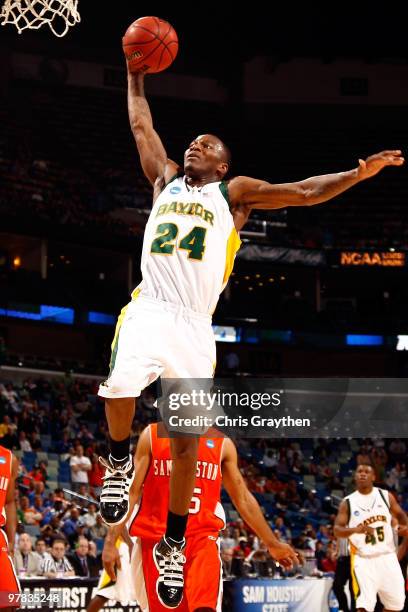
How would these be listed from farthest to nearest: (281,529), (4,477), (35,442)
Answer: (35,442) < (281,529) < (4,477)

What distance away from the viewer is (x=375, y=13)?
28.2 metres

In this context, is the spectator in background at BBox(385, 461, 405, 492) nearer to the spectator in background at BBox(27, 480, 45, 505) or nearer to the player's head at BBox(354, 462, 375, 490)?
the spectator in background at BBox(27, 480, 45, 505)

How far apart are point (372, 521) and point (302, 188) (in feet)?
20.7

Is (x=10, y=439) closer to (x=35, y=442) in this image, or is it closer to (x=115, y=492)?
(x=35, y=442)

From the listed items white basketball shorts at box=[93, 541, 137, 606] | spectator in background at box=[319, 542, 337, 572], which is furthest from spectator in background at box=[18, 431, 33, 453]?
white basketball shorts at box=[93, 541, 137, 606]

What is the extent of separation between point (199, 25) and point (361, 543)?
21576 mm

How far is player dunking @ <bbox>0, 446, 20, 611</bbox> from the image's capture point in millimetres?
7539

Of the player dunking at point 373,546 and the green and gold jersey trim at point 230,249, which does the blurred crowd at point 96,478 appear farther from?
the green and gold jersey trim at point 230,249

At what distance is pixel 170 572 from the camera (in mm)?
5254

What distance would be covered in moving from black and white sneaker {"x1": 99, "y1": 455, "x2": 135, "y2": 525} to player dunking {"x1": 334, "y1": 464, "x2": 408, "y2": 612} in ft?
19.2

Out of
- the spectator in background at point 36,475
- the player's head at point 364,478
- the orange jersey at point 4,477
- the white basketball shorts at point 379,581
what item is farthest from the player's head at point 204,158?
the spectator in background at point 36,475

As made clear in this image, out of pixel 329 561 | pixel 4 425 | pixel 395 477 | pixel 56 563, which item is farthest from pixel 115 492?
pixel 395 477

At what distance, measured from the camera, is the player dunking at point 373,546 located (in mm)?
10664

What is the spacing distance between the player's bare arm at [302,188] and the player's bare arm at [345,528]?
572 cm
